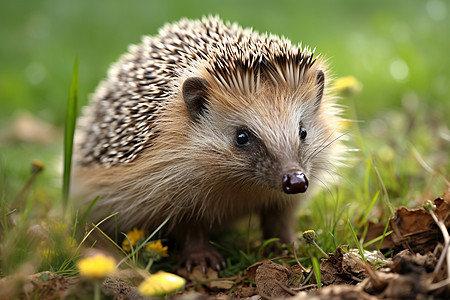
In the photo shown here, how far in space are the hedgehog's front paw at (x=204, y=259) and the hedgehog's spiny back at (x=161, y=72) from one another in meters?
0.93

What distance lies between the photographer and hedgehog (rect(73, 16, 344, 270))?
12.2 feet

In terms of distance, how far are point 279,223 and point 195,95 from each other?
1387mm

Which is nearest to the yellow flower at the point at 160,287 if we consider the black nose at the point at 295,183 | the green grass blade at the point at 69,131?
the black nose at the point at 295,183

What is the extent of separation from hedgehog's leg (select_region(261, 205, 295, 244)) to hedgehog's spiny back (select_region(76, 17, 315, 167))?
1.21 meters

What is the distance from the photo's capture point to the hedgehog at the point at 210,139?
3.72 m

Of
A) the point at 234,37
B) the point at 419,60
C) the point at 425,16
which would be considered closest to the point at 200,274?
the point at 234,37

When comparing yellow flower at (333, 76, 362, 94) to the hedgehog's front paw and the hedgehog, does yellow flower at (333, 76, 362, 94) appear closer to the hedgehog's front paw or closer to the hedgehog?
the hedgehog

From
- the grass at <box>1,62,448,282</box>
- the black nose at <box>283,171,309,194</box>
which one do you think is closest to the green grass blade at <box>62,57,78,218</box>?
the grass at <box>1,62,448,282</box>

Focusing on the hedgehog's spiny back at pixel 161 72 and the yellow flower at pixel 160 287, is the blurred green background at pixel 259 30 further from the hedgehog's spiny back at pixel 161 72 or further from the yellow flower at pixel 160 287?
the yellow flower at pixel 160 287

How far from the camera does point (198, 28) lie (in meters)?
4.74

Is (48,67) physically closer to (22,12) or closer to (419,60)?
(22,12)

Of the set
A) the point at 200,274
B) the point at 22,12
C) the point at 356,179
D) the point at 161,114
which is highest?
the point at 22,12

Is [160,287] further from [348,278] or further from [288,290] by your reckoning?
[348,278]

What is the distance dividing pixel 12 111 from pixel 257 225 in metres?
6.14
